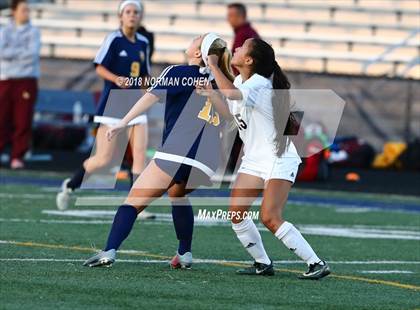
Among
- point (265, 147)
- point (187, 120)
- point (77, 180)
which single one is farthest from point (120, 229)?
point (77, 180)

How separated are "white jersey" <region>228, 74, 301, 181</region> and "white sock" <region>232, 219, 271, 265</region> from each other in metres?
0.35

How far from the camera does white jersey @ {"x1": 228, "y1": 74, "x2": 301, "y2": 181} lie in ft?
25.6

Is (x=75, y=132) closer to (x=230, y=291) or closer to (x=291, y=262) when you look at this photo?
(x=291, y=262)

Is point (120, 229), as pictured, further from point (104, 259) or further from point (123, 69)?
point (123, 69)

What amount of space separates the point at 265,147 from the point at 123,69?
13.3 feet

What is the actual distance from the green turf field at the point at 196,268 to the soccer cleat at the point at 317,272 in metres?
0.06

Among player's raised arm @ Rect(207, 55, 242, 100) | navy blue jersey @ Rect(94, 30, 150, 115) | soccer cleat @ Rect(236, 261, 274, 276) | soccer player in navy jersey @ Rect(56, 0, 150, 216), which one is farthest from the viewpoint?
navy blue jersey @ Rect(94, 30, 150, 115)

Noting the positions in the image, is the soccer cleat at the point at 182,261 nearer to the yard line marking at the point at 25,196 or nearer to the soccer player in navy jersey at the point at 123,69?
the soccer player in navy jersey at the point at 123,69

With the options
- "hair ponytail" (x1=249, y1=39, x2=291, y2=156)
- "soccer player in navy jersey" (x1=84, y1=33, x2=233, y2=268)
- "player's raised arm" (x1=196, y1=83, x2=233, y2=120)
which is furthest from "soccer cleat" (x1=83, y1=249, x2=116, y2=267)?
"hair ponytail" (x1=249, y1=39, x2=291, y2=156)

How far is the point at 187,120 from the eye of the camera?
8055mm

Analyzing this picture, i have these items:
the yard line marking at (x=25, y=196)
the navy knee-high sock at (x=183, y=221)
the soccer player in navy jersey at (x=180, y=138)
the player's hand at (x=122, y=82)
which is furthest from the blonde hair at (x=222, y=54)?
the yard line marking at (x=25, y=196)

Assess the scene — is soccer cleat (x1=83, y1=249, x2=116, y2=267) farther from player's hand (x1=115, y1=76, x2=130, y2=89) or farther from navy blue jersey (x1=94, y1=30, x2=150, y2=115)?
navy blue jersey (x1=94, y1=30, x2=150, y2=115)

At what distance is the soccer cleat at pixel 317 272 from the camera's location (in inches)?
309

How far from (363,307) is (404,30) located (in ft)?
51.3
